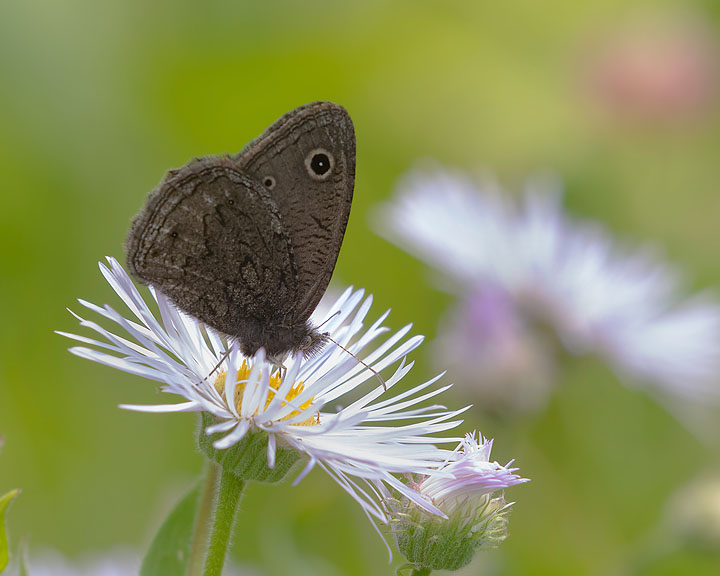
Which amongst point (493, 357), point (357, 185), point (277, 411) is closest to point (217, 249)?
point (277, 411)

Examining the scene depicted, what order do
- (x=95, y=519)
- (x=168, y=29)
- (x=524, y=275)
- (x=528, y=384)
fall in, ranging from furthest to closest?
(x=168, y=29)
(x=524, y=275)
(x=95, y=519)
(x=528, y=384)

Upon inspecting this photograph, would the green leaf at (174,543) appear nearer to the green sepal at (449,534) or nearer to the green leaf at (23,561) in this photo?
the green leaf at (23,561)

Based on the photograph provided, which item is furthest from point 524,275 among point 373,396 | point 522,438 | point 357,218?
point 373,396

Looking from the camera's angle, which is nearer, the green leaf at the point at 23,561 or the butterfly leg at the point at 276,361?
the green leaf at the point at 23,561

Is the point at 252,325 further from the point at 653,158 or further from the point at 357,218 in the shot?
the point at 653,158

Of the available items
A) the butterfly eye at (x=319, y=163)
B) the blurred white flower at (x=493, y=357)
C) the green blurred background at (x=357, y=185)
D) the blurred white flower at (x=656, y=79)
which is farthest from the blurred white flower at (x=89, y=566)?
the blurred white flower at (x=656, y=79)

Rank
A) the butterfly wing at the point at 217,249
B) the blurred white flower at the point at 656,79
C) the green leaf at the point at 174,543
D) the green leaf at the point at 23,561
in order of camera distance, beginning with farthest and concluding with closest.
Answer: the blurred white flower at the point at 656,79
the butterfly wing at the point at 217,249
the green leaf at the point at 174,543
the green leaf at the point at 23,561
